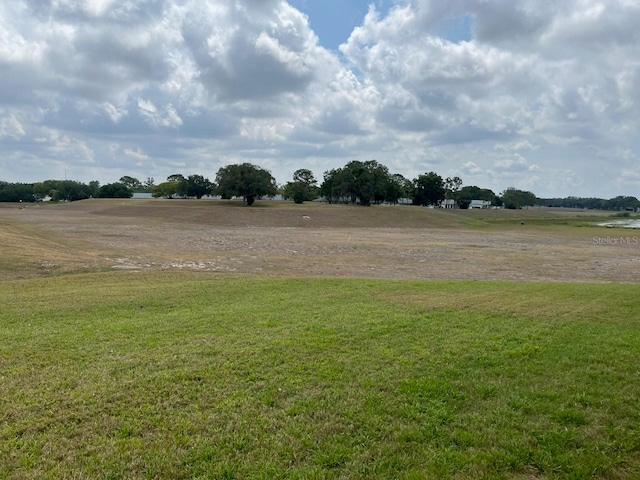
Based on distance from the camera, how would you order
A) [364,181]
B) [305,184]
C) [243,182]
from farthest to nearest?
1. [305,184]
2. [364,181]
3. [243,182]

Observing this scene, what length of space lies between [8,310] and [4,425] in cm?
571

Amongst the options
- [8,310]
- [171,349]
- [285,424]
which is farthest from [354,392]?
[8,310]

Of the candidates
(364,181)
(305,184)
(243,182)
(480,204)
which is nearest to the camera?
(243,182)

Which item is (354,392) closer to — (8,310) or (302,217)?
(8,310)

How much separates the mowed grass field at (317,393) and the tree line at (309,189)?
3020 inches

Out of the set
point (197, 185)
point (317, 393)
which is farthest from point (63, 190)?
Result: point (317, 393)

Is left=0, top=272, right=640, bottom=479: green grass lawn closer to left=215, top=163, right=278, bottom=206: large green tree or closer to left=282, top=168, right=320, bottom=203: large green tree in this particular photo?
left=215, top=163, right=278, bottom=206: large green tree

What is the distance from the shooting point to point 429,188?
132 metres

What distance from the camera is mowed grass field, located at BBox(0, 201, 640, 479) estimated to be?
373cm

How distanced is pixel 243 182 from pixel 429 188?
221 ft

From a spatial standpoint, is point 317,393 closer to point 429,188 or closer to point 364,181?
point 364,181

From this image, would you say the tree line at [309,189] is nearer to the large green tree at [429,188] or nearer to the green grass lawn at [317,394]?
the large green tree at [429,188]

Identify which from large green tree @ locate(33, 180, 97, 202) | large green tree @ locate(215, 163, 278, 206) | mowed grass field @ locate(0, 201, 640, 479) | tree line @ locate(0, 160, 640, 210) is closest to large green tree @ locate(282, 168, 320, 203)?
tree line @ locate(0, 160, 640, 210)

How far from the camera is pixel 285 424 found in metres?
4.23
